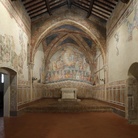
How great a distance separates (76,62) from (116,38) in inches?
407

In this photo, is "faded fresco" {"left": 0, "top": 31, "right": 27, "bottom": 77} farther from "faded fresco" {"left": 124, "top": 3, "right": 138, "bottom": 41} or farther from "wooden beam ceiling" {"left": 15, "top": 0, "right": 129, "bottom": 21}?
"faded fresco" {"left": 124, "top": 3, "right": 138, "bottom": 41}

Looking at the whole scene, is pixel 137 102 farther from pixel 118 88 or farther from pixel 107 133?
pixel 107 133

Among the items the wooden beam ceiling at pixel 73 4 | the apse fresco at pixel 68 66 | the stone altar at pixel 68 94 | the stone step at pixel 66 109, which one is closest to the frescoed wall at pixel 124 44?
the wooden beam ceiling at pixel 73 4

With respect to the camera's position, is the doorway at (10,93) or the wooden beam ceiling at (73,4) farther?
the wooden beam ceiling at (73,4)

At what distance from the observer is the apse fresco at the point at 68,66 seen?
20.1 metres

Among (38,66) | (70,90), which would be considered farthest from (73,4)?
(70,90)

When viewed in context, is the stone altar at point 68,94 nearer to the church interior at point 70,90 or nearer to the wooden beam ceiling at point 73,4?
the church interior at point 70,90

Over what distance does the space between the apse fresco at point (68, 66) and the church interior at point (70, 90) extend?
204 centimetres

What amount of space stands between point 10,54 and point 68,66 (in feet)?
39.8

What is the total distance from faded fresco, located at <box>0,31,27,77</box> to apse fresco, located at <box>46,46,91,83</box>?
950 cm

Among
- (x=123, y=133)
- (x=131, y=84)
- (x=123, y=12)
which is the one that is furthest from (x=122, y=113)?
(x=123, y=12)

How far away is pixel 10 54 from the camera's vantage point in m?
8.53

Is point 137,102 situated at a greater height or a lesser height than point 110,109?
greater

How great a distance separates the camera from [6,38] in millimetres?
7996
